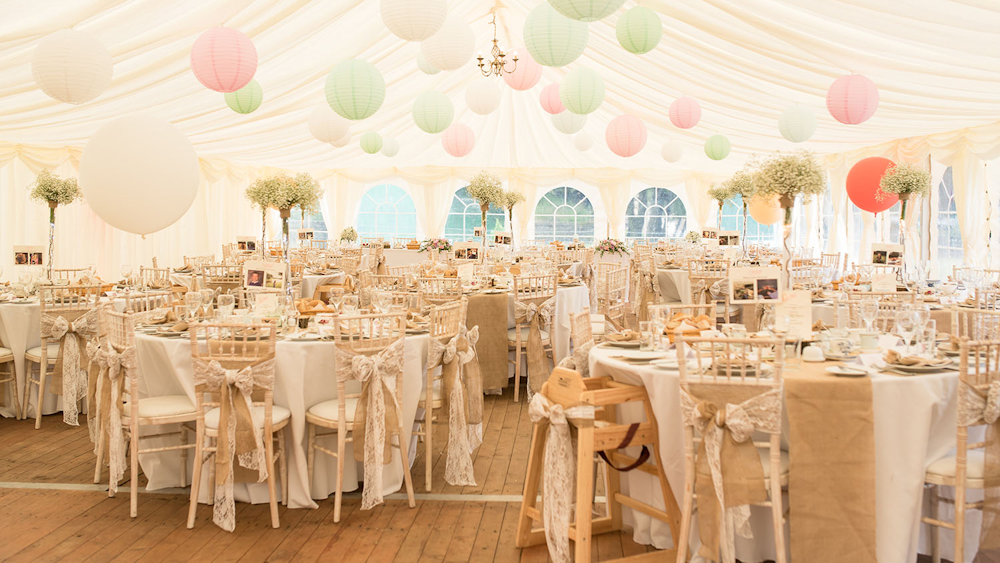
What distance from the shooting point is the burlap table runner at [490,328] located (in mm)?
6059

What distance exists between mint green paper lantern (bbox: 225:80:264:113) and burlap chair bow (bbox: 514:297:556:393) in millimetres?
3094

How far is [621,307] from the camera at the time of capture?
23.1ft

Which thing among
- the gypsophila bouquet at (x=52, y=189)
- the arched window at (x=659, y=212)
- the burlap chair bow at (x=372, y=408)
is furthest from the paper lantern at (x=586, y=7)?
the arched window at (x=659, y=212)

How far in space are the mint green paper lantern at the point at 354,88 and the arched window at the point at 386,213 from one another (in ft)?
44.1

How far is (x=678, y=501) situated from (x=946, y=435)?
3.65 feet

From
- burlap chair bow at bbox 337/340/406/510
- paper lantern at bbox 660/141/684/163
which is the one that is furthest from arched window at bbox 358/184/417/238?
burlap chair bow at bbox 337/340/406/510

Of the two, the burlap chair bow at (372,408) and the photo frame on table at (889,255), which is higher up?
the photo frame on table at (889,255)

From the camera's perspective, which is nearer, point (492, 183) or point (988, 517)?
point (988, 517)

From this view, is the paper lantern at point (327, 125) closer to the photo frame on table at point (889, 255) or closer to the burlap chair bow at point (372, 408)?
the burlap chair bow at point (372, 408)

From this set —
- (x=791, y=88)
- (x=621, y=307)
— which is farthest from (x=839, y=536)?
(x=791, y=88)

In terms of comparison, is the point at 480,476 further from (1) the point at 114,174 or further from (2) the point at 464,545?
(1) the point at 114,174

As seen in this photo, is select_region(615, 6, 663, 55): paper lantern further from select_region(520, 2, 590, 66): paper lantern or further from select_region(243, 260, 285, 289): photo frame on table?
select_region(243, 260, 285, 289): photo frame on table

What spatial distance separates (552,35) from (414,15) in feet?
3.85

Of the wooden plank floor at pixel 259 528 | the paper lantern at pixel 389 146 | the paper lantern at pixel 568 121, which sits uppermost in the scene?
the paper lantern at pixel 389 146
